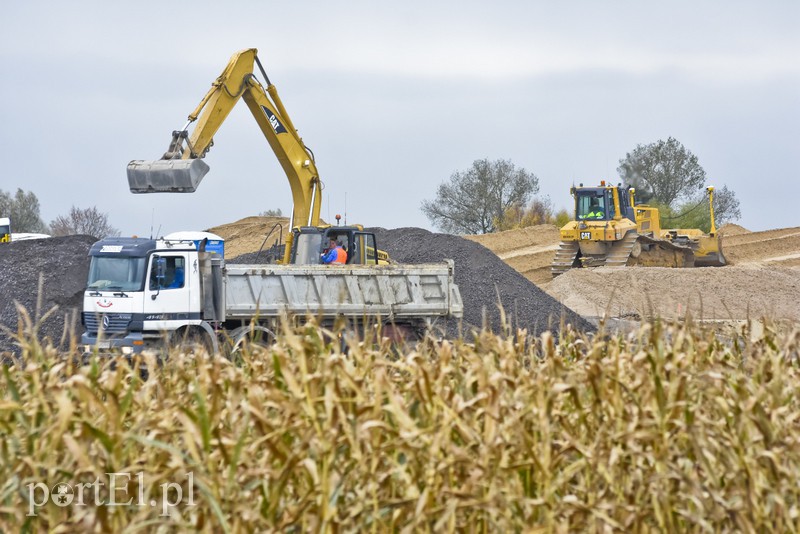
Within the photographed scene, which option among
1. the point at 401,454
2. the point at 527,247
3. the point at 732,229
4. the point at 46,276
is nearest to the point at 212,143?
the point at 46,276

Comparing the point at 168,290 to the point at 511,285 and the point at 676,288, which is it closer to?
the point at 511,285

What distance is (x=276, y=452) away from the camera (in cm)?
395

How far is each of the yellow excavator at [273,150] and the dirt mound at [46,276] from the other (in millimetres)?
5568

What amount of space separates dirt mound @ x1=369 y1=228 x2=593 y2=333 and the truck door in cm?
565

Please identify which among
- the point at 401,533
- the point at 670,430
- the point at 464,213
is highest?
the point at 464,213

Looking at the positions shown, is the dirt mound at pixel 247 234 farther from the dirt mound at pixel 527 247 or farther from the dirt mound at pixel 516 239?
the dirt mound at pixel 516 239

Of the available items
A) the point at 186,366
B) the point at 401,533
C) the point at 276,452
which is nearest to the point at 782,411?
the point at 401,533

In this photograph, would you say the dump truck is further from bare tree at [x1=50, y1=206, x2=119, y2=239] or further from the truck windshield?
bare tree at [x1=50, y1=206, x2=119, y2=239]

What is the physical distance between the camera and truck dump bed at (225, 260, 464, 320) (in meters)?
15.1

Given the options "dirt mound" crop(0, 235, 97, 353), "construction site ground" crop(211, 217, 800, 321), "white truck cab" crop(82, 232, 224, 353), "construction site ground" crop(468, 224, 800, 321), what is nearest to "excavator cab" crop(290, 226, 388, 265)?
"white truck cab" crop(82, 232, 224, 353)

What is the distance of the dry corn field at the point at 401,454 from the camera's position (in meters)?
3.90

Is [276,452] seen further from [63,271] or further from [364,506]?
[63,271]

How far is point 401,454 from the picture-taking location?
439 cm

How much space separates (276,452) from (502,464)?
90 cm
